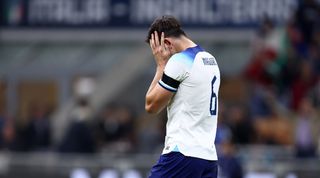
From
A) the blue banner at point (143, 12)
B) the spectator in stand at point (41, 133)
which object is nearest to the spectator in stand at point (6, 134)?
the spectator in stand at point (41, 133)

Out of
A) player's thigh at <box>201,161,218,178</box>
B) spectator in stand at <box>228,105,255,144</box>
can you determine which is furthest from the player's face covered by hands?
spectator in stand at <box>228,105,255,144</box>

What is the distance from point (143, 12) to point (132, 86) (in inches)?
136

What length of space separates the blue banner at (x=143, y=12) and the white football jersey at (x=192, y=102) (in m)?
8.98

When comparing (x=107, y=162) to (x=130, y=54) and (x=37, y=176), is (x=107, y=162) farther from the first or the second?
(x=130, y=54)

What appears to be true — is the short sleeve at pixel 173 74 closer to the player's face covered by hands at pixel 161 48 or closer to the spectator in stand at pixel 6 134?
the player's face covered by hands at pixel 161 48

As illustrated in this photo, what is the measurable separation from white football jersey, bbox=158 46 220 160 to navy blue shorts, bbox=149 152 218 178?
0.04 metres

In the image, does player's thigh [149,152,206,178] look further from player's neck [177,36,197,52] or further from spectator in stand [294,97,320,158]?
spectator in stand [294,97,320,158]

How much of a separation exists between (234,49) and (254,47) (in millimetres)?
2770

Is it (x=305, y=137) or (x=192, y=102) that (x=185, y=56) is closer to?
(x=192, y=102)

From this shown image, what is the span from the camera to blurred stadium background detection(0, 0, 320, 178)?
1595 cm

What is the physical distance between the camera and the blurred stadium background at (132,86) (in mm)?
15953

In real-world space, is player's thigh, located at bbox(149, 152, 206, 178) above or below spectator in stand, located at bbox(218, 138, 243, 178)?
above

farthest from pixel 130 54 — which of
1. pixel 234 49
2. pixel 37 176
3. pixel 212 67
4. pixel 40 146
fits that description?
pixel 212 67

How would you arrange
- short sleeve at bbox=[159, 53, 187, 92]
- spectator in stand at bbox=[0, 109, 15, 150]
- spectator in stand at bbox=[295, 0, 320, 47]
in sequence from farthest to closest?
1. spectator in stand at bbox=[0, 109, 15, 150]
2. spectator in stand at bbox=[295, 0, 320, 47]
3. short sleeve at bbox=[159, 53, 187, 92]
